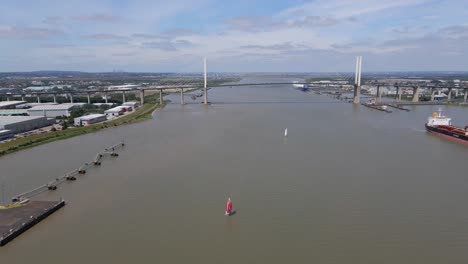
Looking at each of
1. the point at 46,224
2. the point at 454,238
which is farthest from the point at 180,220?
the point at 454,238

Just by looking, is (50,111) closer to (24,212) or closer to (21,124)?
(21,124)

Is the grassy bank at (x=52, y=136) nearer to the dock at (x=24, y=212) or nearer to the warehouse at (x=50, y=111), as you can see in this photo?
the warehouse at (x=50, y=111)

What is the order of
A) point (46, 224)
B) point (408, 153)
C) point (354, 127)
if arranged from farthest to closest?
point (354, 127) < point (408, 153) < point (46, 224)

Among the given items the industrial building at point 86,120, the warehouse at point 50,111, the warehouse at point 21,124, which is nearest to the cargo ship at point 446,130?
the industrial building at point 86,120

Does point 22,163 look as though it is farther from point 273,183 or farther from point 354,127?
point 354,127

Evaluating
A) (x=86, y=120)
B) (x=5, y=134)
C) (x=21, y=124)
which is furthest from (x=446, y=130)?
(x=21, y=124)

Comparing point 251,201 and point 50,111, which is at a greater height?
point 50,111

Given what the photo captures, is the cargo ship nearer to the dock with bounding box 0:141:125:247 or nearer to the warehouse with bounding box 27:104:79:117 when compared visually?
the dock with bounding box 0:141:125:247
